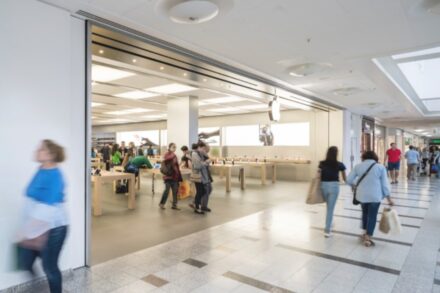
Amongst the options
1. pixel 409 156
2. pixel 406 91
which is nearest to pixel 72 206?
pixel 406 91

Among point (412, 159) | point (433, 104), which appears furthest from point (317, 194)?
point (433, 104)

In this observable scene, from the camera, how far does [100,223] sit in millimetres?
5602

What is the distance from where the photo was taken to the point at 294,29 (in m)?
4.07

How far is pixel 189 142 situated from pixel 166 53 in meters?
4.97

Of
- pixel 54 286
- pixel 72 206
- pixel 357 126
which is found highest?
pixel 357 126

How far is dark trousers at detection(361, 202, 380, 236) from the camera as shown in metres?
4.32

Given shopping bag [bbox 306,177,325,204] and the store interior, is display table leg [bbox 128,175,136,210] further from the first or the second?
shopping bag [bbox 306,177,325,204]

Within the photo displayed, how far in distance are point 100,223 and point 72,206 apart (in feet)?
7.84

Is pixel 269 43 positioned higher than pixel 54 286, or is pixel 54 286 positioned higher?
pixel 269 43

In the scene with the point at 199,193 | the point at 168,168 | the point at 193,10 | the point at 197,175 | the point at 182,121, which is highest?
the point at 193,10

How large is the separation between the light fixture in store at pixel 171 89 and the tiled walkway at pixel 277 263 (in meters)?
4.11

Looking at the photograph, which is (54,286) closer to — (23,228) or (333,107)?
(23,228)

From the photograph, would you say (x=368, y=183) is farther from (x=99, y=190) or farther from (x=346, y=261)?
(x=99, y=190)

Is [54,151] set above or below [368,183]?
above
